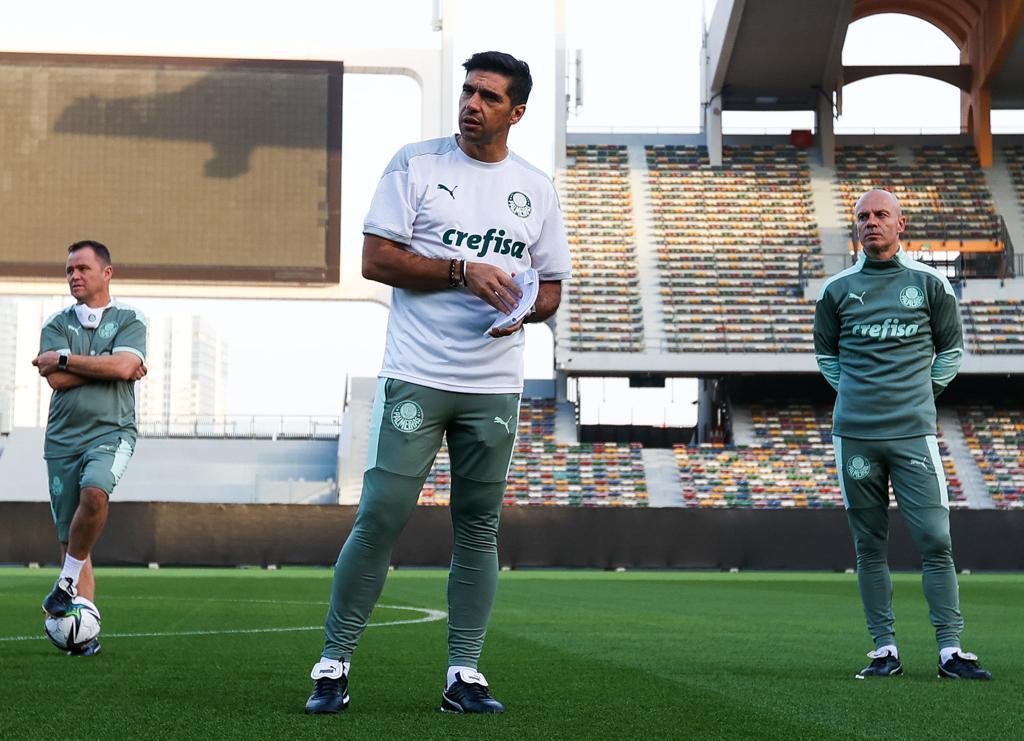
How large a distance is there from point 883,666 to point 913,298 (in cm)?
141

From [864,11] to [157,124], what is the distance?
1561cm

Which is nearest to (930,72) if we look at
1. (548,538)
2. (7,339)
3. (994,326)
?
(994,326)

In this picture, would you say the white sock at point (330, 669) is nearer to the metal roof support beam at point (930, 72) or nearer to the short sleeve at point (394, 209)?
the short sleeve at point (394, 209)

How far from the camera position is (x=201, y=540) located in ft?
67.6

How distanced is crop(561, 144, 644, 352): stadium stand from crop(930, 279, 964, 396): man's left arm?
2043cm

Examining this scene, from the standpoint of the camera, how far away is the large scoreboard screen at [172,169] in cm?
2588

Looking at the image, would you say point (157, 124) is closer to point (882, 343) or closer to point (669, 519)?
point (669, 519)

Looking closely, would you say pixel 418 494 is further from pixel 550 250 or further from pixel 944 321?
pixel 944 321

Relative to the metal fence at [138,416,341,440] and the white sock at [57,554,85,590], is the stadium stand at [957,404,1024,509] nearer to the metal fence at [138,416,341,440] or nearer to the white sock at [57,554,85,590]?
the metal fence at [138,416,341,440]

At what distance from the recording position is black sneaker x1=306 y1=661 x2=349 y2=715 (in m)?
3.71

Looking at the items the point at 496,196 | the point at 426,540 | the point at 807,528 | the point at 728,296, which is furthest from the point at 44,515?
the point at 496,196

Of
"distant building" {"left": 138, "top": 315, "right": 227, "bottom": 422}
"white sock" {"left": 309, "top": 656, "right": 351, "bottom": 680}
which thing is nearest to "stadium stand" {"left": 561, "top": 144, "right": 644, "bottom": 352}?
"white sock" {"left": 309, "top": 656, "right": 351, "bottom": 680}

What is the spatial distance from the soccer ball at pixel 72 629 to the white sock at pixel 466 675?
2.28 meters

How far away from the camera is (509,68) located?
4020 millimetres
